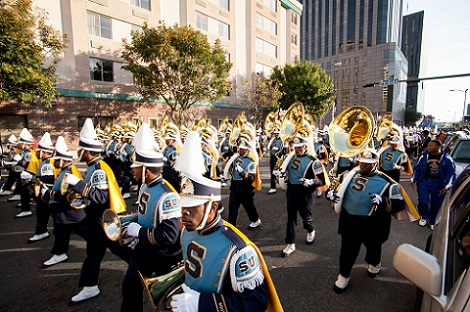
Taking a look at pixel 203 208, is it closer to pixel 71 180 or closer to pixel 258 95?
pixel 71 180

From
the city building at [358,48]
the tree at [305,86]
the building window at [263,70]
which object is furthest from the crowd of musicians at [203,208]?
the city building at [358,48]

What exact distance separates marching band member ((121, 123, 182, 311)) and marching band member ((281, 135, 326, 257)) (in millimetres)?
2603

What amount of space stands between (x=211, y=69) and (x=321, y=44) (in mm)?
78311

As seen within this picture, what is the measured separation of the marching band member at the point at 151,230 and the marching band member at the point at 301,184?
2603 mm

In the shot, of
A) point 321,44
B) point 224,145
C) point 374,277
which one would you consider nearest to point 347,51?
point 321,44

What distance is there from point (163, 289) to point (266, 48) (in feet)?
120

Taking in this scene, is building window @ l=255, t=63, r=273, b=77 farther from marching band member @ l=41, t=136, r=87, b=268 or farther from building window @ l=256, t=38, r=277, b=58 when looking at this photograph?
marching band member @ l=41, t=136, r=87, b=268

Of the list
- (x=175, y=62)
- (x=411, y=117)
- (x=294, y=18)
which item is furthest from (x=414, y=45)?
(x=175, y=62)

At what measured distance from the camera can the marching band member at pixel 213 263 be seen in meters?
1.67

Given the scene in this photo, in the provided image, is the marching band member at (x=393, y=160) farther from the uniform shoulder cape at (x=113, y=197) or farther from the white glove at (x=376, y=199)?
the uniform shoulder cape at (x=113, y=197)

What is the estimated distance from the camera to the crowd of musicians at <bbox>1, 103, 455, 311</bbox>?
1.84 meters

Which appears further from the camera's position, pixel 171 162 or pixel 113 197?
pixel 171 162

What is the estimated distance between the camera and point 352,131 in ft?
14.9

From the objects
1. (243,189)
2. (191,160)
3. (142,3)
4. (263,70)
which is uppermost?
(142,3)
